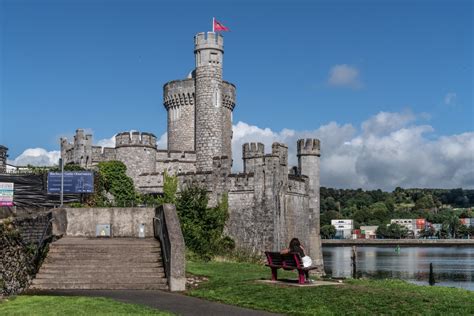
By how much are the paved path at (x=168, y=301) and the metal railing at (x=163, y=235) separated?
161 cm

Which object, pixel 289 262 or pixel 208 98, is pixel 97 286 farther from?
pixel 208 98

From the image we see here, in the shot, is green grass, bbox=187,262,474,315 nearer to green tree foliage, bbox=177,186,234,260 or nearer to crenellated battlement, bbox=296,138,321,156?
green tree foliage, bbox=177,186,234,260

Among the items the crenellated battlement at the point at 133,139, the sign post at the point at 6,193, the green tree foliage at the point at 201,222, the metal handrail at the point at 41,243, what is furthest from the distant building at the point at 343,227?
the metal handrail at the point at 41,243

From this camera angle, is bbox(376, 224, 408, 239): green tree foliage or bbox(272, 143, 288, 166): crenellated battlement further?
bbox(376, 224, 408, 239): green tree foliage

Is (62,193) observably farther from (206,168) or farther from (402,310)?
(402,310)

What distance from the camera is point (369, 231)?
178m

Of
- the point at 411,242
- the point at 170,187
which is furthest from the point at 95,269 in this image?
the point at 411,242

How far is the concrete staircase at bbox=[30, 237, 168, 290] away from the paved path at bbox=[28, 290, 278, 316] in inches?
30.2

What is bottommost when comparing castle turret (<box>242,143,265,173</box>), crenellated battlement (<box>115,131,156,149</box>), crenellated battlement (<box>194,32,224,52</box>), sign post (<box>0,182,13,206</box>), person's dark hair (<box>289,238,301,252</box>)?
person's dark hair (<box>289,238,301,252</box>)

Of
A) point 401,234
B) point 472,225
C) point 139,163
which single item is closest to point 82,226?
point 139,163

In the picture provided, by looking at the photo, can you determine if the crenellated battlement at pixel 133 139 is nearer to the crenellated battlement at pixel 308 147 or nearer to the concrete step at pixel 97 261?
the crenellated battlement at pixel 308 147

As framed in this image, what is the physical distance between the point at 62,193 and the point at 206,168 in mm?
17546

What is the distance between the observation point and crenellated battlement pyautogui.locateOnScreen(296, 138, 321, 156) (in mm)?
45312

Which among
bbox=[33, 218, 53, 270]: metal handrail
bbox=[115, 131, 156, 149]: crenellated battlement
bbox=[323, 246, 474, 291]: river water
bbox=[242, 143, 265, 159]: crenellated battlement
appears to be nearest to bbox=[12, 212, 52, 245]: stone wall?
bbox=[33, 218, 53, 270]: metal handrail
